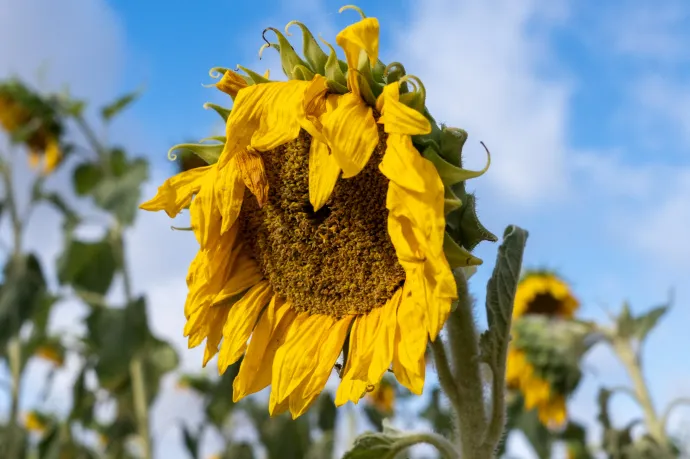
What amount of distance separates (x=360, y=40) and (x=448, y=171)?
10.6 inches

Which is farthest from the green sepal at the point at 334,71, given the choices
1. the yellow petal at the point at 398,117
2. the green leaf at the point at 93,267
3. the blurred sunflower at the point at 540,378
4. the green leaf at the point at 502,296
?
the blurred sunflower at the point at 540,378

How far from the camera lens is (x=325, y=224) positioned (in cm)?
141

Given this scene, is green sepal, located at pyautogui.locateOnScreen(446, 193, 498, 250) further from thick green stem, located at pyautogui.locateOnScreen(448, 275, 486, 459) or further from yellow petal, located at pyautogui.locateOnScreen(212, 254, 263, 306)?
yellow petal, located at pyautogui.locateOnScreen(212, 254, 263, 306)

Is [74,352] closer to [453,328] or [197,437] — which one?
[197,437]

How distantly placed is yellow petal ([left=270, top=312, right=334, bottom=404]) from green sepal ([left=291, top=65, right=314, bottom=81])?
18.7 inches

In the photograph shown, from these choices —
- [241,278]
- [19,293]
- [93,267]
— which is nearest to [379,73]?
[241,278]

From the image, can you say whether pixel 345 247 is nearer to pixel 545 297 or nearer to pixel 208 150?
pixel 208 150

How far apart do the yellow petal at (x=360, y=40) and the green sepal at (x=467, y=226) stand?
30 cm

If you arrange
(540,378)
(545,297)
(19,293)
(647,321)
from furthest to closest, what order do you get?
1. (545,297)
2. (540,378)
3. (19,293)
4. (647,321)

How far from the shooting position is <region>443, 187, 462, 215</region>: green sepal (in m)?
1.15

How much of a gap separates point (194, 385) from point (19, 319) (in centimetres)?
350

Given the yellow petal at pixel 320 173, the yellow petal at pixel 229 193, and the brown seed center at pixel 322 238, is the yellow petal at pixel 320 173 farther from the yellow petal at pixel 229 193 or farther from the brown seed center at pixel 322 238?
the yellow petal at pixel 229 193

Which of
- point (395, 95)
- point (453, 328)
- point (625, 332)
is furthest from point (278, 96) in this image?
point (625, 332)

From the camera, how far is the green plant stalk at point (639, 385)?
382 centimetres
